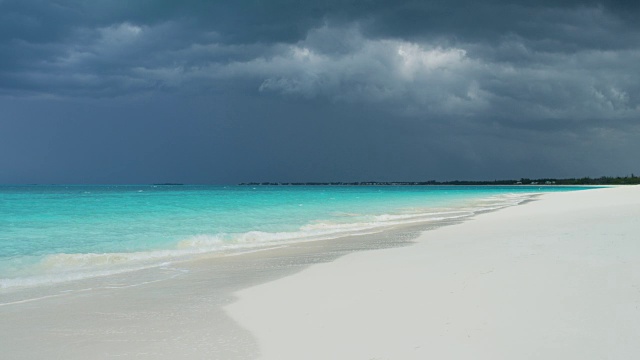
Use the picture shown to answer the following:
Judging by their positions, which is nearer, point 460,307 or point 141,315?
point 460,307

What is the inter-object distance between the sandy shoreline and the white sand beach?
2cm

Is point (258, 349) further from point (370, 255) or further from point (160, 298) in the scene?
point (370, 255)

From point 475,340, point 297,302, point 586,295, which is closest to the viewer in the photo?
point 475,340

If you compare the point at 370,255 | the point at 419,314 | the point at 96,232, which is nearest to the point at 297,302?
the point at 419,314

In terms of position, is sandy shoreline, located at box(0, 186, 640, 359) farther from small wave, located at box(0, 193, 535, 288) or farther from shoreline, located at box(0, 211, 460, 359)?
small wave, located at box(0, 193, 535, 288)

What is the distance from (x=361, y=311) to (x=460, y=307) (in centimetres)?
121

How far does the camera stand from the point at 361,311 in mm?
6449

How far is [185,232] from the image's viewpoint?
21047mm

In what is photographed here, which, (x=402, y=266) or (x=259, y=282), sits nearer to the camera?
(x=259, y=282)

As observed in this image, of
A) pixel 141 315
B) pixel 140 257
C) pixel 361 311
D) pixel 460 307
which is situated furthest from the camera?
pixel 140 257

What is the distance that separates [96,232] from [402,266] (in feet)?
50.6

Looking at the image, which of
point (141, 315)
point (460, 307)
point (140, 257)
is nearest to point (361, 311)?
point (460, 307)

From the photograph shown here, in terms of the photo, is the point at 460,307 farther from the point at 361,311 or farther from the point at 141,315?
the point at 141,315

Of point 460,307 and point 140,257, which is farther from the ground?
point 460,307
